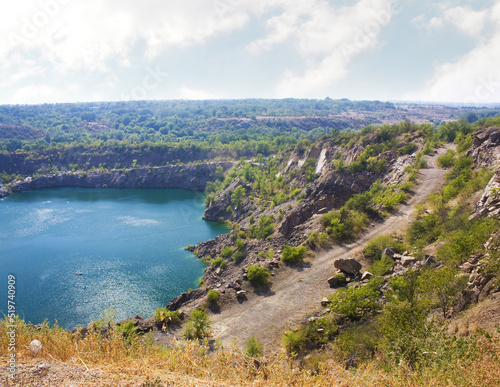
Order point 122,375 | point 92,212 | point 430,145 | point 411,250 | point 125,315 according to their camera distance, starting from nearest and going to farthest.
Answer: point 122,375, point 411,250, point 125,315, point 430,145, point 92,212

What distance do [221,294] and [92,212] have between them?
215 ft

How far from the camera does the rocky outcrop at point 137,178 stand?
100750 mm

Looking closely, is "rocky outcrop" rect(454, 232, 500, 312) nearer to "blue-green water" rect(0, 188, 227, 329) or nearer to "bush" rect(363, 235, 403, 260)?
"bush" rect(363, 235, 403, 260)

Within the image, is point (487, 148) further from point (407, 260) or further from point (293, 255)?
point (293, 255)

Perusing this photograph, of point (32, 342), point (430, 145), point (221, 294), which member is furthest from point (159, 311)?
point (430, 145)

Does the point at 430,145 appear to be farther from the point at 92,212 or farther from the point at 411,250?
the point at 92,212

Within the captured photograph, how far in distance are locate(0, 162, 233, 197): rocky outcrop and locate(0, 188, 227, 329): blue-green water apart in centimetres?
1377

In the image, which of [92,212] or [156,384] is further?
[92,212]

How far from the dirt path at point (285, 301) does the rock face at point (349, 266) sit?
48.0 inches

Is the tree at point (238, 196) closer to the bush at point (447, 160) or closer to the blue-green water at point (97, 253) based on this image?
the blue-green water at point (97, 253)

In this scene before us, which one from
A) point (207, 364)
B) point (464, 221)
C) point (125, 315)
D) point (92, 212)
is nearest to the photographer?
point (207, 364)

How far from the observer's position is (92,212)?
77.2 meters

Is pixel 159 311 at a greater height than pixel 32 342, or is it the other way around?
pixel 32 342

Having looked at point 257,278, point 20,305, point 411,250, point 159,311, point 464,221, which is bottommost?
point 20,305
